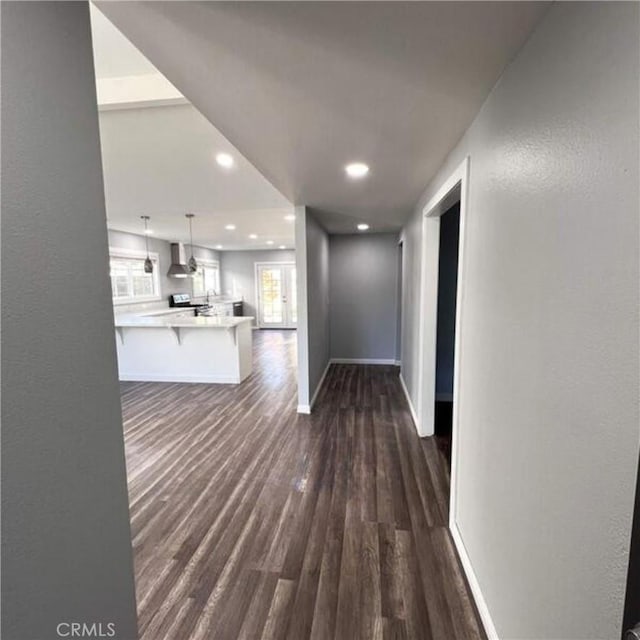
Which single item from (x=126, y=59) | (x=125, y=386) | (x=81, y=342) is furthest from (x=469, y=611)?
(x=125, y=386)

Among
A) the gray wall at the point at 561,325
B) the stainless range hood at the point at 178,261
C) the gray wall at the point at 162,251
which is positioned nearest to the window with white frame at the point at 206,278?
the gray wall at the point at 162,251

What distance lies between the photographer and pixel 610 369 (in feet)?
2.37

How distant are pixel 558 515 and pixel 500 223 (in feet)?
3.32

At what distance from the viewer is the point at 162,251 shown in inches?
303

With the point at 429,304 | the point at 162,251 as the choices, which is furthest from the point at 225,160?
the point at 162,251

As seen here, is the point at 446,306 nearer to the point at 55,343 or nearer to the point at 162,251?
the point at 55,343

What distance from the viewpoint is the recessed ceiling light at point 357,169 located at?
2320mm

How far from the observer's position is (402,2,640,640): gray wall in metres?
0.70

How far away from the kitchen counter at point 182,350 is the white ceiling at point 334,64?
11.3 ft

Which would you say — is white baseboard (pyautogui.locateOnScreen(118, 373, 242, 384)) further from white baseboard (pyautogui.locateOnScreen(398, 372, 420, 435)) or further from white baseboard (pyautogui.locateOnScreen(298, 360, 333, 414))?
white baseboard (pyautogui.locateOnScreen(398, 372, 420, 435))

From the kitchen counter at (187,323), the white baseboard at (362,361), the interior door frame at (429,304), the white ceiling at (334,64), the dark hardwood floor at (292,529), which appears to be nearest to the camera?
the white ceiling at (334,64)

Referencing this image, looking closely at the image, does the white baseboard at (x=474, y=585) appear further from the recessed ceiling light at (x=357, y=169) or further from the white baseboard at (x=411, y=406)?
the recessed ceiling light at (x=357, y=169)

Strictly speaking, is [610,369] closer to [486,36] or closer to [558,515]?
[558,515]

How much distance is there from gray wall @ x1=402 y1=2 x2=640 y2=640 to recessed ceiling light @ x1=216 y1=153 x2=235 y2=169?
222 cm
